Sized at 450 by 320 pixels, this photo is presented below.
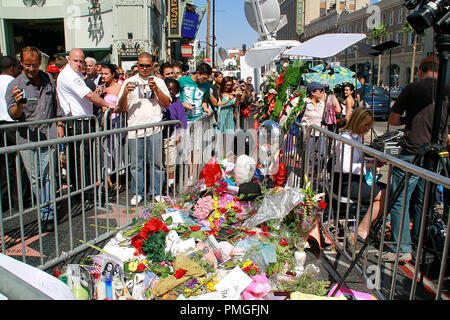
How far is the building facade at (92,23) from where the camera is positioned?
69.9 ft

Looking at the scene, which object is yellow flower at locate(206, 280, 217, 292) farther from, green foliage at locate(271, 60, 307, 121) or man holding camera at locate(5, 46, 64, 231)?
green foliage at locate(271, 60, 307, 121)

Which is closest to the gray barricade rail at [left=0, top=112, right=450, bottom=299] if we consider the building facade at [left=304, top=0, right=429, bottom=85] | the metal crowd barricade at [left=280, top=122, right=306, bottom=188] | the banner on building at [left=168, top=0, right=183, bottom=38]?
the metal crowd barricade at [left=280, top=122, right=306, bottom=188]

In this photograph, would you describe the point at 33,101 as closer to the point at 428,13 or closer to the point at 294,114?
the point at 294,114

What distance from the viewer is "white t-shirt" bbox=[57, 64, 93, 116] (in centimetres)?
496

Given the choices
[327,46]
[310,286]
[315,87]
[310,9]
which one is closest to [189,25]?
[327,46]

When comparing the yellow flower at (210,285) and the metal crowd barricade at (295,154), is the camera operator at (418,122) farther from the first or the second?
the yellow flower at (210,285)

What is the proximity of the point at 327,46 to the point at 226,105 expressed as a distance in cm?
247

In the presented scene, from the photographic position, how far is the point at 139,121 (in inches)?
205

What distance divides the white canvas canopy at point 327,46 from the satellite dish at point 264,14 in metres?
2.77

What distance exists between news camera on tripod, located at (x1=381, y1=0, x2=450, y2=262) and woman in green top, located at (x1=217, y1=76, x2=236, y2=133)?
13.1ft

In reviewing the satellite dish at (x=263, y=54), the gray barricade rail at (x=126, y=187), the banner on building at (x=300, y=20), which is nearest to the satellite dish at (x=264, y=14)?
the satellite dish at (x=263, y=54)

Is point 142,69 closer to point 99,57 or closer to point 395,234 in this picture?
point 395,234

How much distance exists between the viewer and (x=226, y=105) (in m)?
8.38
